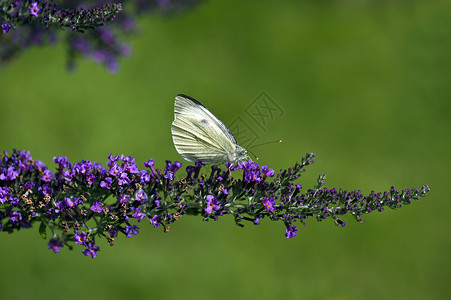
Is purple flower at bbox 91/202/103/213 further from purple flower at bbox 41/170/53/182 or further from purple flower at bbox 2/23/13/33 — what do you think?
purple flower at bbox 2/23/13/33

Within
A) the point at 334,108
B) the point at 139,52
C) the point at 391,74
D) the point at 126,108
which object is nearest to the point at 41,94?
the point at 126,108

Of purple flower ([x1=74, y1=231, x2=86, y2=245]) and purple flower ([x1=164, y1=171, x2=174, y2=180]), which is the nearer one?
purple flower ([x1=74, y1=231, x2=86, y2=245])

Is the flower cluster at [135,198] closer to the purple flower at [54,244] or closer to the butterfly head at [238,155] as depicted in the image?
the purple flower at [54,244]

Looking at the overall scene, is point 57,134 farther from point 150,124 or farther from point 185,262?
point 185,262

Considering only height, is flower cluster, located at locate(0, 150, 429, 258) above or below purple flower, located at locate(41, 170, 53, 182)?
below

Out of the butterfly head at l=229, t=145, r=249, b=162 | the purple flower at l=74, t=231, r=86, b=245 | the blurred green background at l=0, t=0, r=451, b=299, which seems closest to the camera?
the purple flower at l=74, t=231, r=86, b=245

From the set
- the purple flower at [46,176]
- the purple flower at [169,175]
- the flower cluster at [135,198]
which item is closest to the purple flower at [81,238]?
the flower cluster at [135,198]

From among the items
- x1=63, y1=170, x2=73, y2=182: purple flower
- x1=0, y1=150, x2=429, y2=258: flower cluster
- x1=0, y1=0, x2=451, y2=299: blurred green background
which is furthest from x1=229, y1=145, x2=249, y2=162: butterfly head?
x1=0, y1=0, x2=451, y2=299: blurred green background

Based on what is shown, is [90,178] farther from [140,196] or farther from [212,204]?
[212,204]
